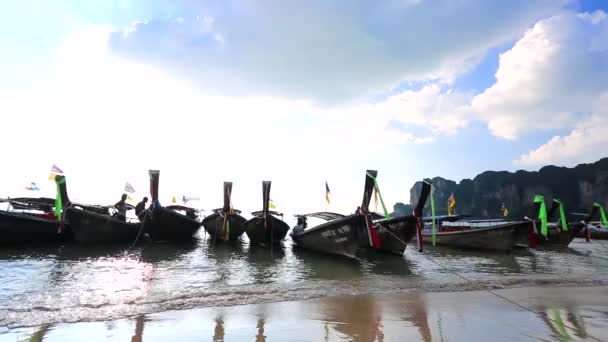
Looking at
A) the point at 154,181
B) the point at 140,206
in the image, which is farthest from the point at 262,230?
the point at 140,206

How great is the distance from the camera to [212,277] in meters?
11.2

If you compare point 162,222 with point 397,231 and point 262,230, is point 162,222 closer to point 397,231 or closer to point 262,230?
point 262,230

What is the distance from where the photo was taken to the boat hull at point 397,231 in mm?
17188

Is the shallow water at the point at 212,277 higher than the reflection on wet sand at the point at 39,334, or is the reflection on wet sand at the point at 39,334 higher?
the reflection on wet sand at the point at 39,334

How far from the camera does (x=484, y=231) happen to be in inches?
781

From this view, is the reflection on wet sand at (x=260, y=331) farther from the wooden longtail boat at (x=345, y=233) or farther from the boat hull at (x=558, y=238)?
the boat hull at (x=558, y=238)

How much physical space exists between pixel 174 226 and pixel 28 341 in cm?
1499

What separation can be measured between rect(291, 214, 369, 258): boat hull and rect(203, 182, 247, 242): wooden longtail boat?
4907 mm

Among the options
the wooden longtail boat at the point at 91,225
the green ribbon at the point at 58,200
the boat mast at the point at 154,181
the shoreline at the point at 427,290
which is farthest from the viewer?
the boat mast at the point at 154,181

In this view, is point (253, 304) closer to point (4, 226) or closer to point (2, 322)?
point (2, 322)

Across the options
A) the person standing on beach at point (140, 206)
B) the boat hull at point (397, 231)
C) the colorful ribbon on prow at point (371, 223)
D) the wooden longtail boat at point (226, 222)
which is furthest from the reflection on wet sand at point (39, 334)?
the person standing on beach at point (140, 206)

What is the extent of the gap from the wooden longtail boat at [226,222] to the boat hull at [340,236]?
491cm

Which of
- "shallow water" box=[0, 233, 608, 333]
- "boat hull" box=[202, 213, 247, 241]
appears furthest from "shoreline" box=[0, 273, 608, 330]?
"boat hull" box=[202, 213, 247, 241]

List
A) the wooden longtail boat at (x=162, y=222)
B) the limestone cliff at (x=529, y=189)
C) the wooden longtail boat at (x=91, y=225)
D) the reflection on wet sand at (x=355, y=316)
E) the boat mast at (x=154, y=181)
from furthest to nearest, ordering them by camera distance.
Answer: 1. the limestone cliff at (x=529, y=189)
2. the wooden longtail boat at (x=162, y=222)
3. the boat mast at (x=154, y=181)
4. the wooden longtail boat at (x=91, y=225)
5. the reflection on wet sand at (x=355, y=316)
